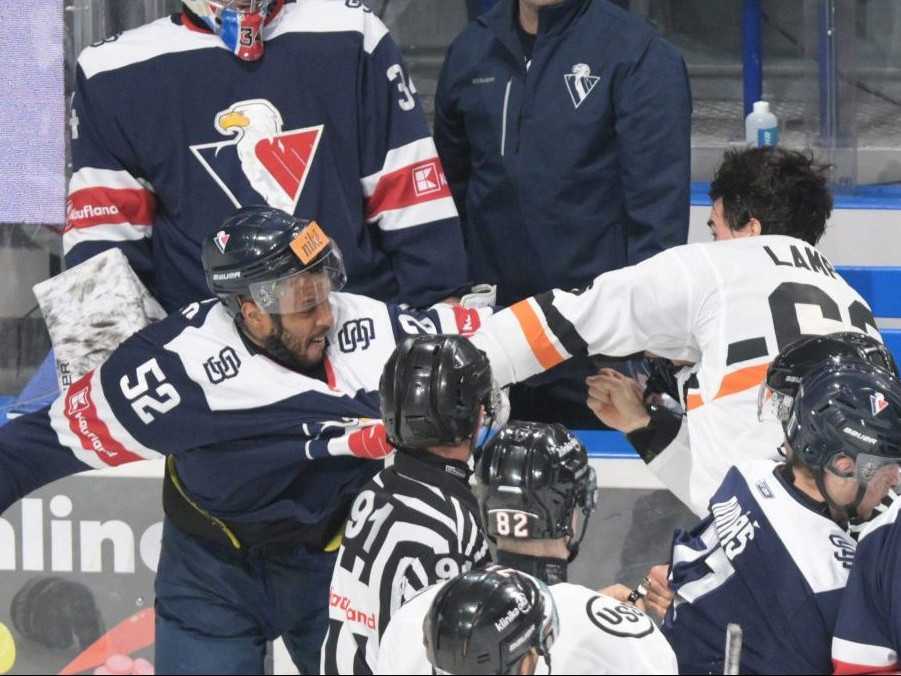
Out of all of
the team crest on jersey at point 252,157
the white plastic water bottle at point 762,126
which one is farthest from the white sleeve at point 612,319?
the white plastic water bottle at point 762,126

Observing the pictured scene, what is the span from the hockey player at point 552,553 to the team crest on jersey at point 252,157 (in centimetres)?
85

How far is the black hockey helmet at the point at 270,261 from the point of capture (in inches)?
106

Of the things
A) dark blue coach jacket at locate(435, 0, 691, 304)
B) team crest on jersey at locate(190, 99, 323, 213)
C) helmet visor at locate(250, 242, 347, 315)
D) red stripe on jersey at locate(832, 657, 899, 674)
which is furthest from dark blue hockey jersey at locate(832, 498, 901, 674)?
team crest on jersey at locate(190, 99, 323, 213)

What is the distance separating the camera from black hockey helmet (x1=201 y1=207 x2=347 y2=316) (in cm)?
269

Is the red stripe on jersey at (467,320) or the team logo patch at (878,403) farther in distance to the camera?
the red stripe on jersey at (467,320)

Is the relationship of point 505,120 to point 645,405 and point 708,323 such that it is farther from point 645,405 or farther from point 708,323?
point 708,323

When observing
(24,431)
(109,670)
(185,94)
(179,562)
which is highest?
(185,94)

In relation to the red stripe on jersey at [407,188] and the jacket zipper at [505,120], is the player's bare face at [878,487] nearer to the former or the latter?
the red stripe on jersey at [407,188]

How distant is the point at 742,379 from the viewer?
109 inches

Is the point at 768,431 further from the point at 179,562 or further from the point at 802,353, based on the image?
the point at 179,562

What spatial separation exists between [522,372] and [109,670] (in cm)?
102

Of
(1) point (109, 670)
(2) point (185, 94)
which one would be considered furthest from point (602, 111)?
(1) point (109, 670)

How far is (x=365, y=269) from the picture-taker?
10.5ft

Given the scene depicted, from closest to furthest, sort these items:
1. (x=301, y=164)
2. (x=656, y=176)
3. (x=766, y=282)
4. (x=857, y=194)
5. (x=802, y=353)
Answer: (x=802, y=353), (x=766, y=282), (x=301, y=164), (x=656, y=176), (x=857, y=194)
